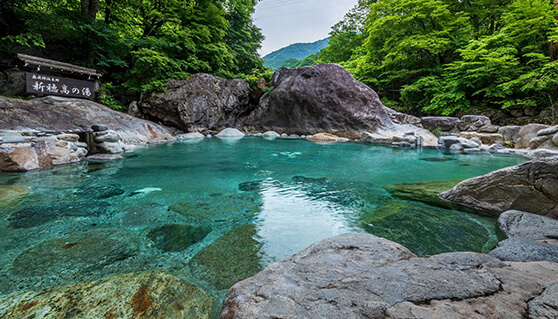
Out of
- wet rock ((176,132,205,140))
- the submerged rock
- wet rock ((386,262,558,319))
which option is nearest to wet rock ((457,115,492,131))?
the submerged rock

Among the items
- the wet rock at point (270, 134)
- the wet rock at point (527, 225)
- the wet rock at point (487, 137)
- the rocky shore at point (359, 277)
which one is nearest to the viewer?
the rocky shore at point (359, 277)

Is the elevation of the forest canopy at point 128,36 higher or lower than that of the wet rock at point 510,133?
higher

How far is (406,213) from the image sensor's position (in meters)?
2.82

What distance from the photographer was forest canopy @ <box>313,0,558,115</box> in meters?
10.3

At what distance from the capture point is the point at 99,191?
11.7ft

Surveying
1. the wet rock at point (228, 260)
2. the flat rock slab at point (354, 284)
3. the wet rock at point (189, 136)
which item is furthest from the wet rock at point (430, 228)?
the wet rock at point (189, 136)

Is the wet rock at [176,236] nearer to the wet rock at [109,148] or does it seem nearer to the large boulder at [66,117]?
the wet rock at [109,148]

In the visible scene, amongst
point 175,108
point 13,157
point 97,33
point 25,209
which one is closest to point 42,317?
point 25,209

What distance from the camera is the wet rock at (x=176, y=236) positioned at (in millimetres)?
2078

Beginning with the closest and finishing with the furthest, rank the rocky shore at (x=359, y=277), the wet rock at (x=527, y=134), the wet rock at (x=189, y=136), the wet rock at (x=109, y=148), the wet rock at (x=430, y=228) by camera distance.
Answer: the rocky shore at (x=359, y=277) → the wet rock at (x=430, y=228) → the wet rock at (x=109, y=148) → the wet rock at (x=527, y=134) → the wet rock at (x=189, y=136)

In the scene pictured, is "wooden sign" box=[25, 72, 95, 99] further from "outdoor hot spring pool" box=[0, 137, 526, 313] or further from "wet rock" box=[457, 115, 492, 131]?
"wet rock" box=[457, 115, 492, 131]

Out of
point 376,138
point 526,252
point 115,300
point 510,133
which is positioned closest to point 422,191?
point 526,252

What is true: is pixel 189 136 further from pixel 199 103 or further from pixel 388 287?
pixel 388 287

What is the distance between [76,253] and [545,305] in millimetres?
2968
